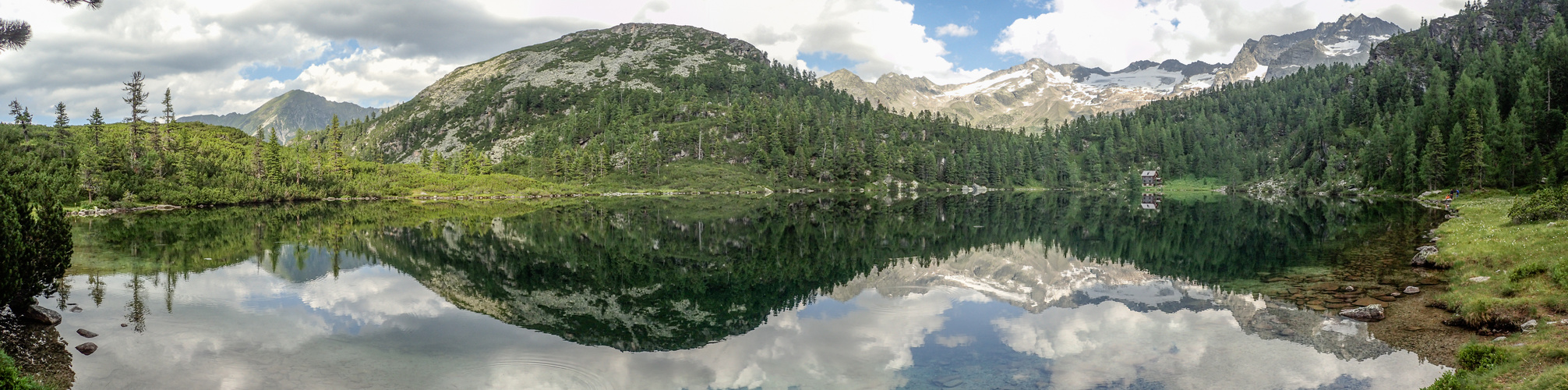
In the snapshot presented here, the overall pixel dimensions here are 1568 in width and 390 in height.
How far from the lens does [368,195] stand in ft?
407

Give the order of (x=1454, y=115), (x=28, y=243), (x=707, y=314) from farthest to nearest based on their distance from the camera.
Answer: (x=1454, y=115), (x=707, y=314), (x=28, y=243)

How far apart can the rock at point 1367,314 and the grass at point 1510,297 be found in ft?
5.98

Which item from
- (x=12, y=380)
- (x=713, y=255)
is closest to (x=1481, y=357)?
(x=12, y=380)

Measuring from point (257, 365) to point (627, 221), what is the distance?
4928 centimetres

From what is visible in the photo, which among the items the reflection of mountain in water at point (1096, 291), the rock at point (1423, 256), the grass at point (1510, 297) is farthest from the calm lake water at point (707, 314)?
the rock at point (1423, 256)

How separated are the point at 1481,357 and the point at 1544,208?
30211mm

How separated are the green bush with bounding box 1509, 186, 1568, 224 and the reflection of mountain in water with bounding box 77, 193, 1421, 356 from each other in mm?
8316

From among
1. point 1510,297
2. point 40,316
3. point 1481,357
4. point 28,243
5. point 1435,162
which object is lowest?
point 40,316

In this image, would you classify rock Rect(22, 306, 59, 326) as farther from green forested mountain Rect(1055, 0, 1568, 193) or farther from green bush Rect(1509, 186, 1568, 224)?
green forested mountain Rect(1055, 0, 1568, 193)

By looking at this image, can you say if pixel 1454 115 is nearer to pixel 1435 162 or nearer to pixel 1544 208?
pixel 1435 162

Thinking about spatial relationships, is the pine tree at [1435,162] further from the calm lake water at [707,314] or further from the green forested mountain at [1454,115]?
the calm lake water at [707,314]

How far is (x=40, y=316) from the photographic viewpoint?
66.4 feet

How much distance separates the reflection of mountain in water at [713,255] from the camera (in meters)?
24.9

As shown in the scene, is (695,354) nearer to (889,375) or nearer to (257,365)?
(889,375)
